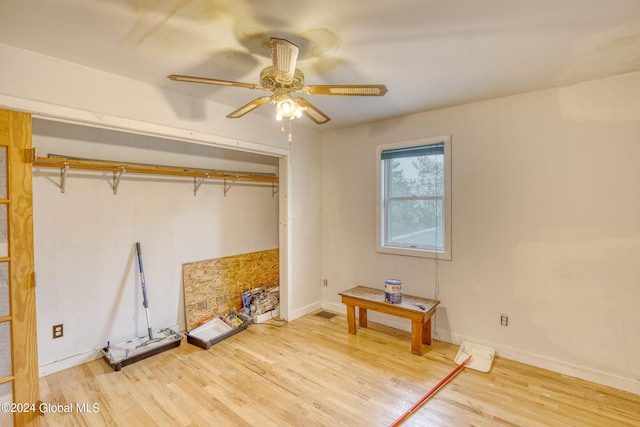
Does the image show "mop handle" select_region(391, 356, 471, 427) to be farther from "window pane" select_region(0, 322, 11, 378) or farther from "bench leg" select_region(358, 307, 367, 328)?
"window pane" select_region(0, 322, 11, 378)

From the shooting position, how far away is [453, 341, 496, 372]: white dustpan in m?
2.79

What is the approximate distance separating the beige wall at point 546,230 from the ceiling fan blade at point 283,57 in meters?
2.14

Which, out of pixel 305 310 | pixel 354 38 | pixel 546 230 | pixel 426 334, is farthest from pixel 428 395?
pixel 354 38

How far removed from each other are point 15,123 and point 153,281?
1.87 meters

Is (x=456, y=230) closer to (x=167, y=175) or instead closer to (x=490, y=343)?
(x=490, y=343)

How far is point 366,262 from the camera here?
156 inches

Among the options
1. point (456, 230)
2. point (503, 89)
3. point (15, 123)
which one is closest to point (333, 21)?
point (503, 89)

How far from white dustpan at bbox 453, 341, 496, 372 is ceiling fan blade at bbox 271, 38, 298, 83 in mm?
2842

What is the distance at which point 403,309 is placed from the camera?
308cm

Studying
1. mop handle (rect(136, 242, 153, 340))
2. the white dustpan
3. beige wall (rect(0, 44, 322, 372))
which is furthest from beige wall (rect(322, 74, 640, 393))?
mop handle (rect(136, 242, 153, 340))


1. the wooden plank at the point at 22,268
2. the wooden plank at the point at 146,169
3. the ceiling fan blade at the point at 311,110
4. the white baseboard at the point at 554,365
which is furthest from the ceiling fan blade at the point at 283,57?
the white baseboard at the point at 554,365

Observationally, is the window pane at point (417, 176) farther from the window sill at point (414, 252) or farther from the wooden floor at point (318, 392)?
the wooden floor at point (318, 392)

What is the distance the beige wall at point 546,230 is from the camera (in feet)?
8.16

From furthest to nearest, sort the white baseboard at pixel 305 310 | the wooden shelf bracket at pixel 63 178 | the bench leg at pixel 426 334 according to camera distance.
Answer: the white baseboard at pixel 305 310, the bench leg at pixel 426 334, the wooden shelf bracket at pixel 63 178
